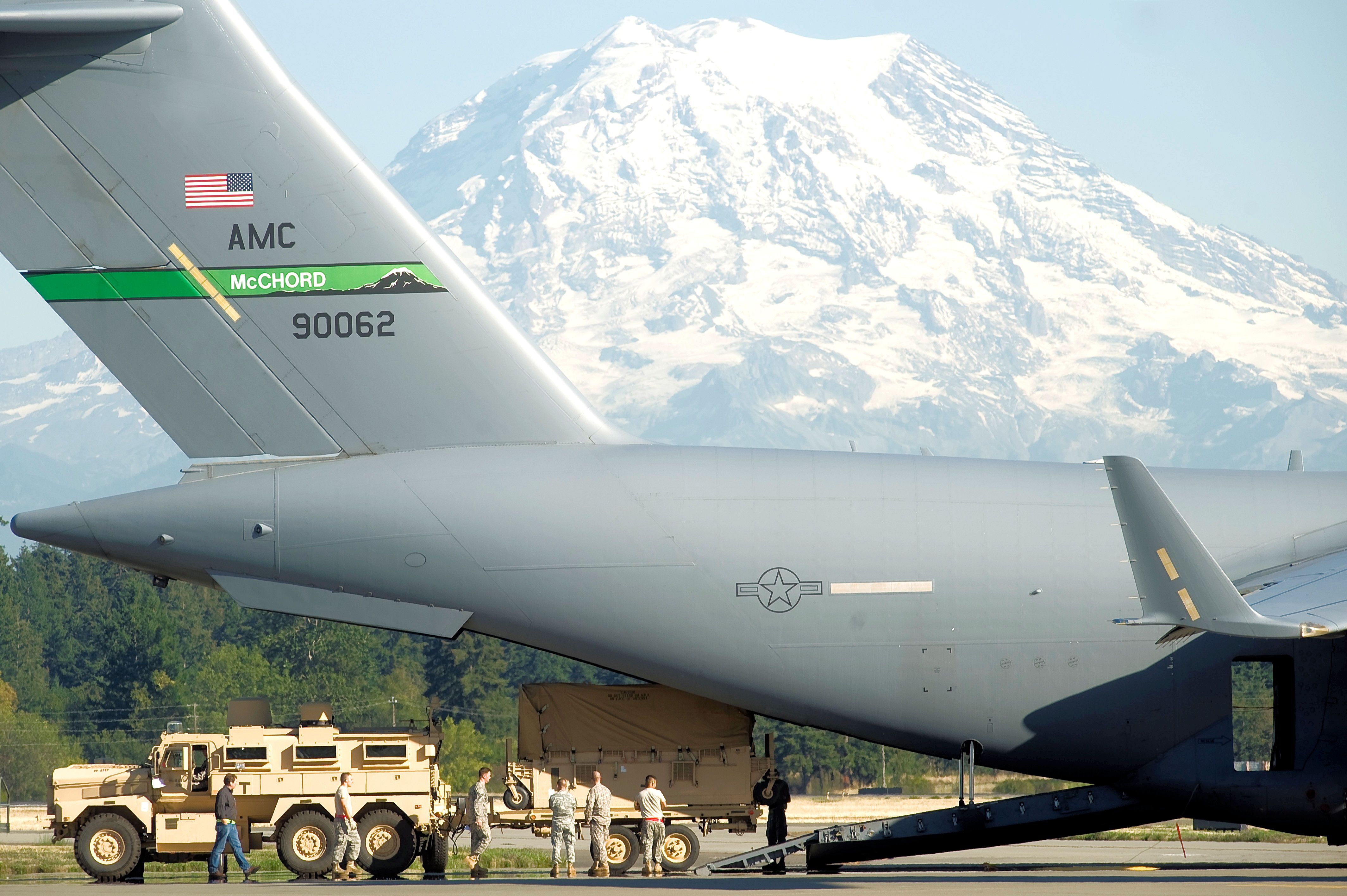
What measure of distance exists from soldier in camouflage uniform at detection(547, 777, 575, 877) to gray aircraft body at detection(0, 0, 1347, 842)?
2.04 metres

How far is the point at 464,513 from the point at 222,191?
370 centimetres

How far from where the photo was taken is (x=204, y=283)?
13383 millimetres

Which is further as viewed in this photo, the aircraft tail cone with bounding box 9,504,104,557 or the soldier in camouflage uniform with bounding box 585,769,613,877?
the soldier in camouflage uniform with bounding box 585,769,613,877

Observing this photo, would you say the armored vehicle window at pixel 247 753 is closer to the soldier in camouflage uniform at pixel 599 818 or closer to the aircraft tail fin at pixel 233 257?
the soldier in camouflage uniform at pixel 599 818

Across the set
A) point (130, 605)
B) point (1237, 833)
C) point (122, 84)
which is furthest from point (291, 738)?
point (130, 605)

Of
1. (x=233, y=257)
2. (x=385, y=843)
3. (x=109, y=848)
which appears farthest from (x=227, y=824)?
(x=233, y=257)

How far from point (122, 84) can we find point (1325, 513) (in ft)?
38.3

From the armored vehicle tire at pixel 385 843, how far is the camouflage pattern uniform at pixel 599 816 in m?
2.06

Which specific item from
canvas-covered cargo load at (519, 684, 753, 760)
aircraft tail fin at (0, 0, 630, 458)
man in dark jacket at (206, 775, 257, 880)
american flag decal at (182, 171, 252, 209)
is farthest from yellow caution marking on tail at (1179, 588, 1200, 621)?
man in dark jacket at (206, 775, 257, 880)

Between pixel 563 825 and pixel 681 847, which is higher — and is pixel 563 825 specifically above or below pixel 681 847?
above

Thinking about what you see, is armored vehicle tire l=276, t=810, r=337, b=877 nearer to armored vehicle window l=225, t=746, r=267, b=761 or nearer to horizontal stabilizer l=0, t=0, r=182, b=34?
armored vehicle window l=225, t=746, r=267, b=761

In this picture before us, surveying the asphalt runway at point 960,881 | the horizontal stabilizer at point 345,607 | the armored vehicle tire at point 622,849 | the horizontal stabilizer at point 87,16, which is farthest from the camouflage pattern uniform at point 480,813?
the horizontal stabilizer at point 87,16

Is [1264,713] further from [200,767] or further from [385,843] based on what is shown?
[200,767]

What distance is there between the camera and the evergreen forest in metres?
58.9
